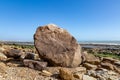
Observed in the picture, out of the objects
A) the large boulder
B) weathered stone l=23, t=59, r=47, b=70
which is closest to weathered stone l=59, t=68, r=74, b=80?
weathered stone l=23, t=59, r=47, b=70

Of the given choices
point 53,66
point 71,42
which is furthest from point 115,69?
point 53,66

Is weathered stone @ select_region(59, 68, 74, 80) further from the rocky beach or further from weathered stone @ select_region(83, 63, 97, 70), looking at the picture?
weathered stone @ select_region(83, 63, 97, 70)

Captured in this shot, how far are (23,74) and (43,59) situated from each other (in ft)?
5.84

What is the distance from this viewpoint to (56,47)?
8.68 m

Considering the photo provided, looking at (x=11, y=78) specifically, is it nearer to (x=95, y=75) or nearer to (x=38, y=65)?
(x=38, y=65)

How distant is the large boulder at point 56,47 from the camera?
8461 mm

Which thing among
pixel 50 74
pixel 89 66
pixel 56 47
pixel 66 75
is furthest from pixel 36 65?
pixel 89 66

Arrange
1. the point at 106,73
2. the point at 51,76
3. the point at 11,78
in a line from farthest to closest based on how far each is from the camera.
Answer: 1. the point at 106,73
2. the point at 51,76
3. the point at 11,78

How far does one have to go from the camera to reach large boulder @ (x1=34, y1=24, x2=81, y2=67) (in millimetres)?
8461

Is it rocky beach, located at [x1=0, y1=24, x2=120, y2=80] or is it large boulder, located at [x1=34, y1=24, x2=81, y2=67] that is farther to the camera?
large boulder, located at [x1=34, y1=24, x2=81, y2=67]

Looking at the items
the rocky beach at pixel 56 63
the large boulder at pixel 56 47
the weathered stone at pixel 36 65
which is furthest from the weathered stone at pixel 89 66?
the weathered stone at pixel 36 65

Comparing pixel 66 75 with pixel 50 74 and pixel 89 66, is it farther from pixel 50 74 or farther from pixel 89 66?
pixel 89 66

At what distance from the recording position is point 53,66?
333 inches

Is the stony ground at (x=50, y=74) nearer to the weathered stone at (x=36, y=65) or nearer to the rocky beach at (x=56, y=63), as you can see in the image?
the rocky beach at (x=56, y=63)
